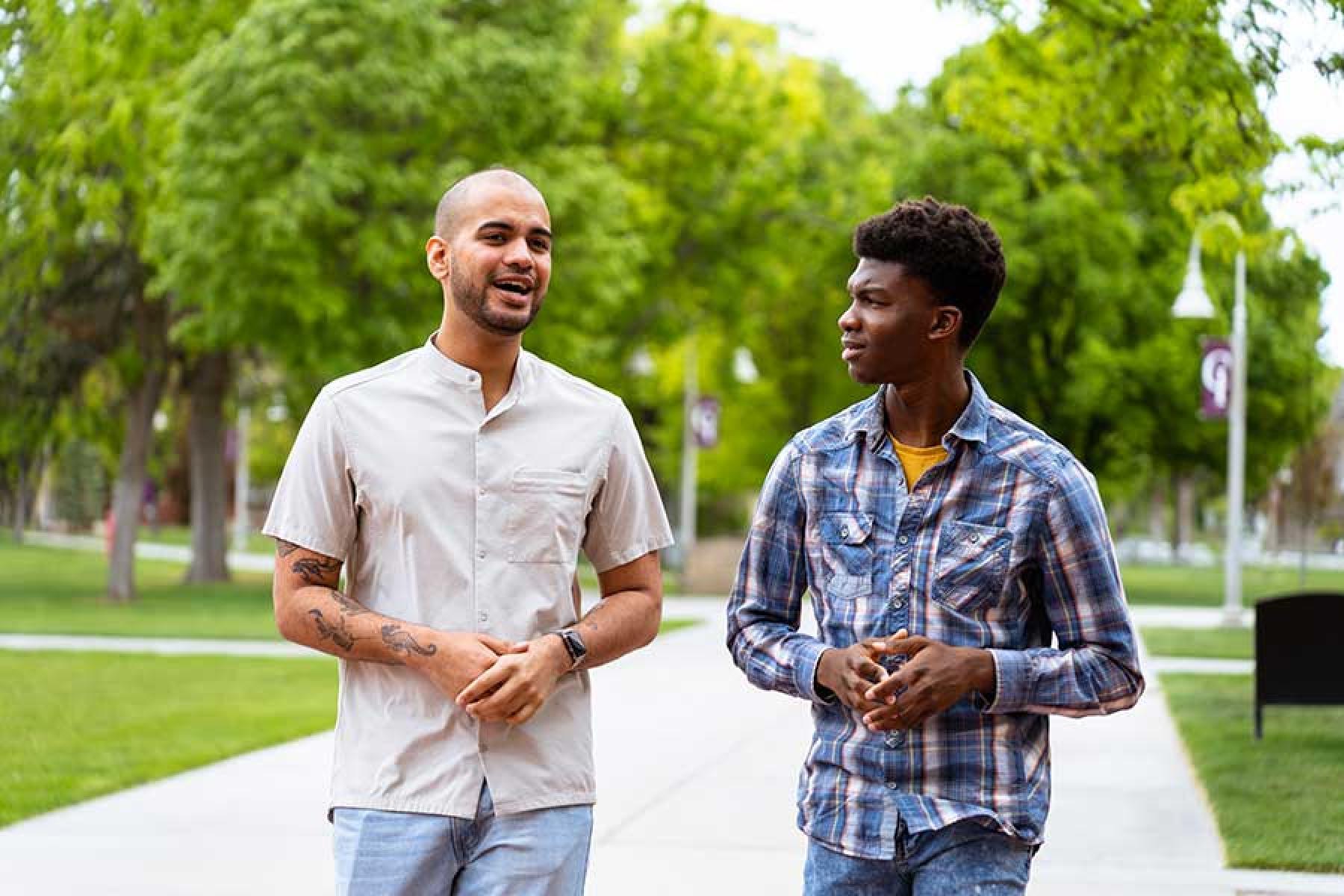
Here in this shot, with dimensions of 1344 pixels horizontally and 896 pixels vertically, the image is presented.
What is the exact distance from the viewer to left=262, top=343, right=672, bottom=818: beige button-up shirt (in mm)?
3617

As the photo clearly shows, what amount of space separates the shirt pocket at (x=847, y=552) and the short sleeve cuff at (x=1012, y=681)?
0.85ft

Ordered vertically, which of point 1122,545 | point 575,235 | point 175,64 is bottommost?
point 1122,545

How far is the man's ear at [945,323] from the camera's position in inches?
139

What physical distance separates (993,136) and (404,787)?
896 cm

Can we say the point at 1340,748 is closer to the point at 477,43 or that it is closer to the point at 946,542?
the point at 946,542

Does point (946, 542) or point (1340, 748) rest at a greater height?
point (946, 542)

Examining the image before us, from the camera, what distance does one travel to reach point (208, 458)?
33625 mm

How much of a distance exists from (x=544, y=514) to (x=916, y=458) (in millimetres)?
667

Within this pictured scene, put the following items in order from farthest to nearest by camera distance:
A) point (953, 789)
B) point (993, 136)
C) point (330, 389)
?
point (993, 136) → point (330, 389) → point (953, 789)

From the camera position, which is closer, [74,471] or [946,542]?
[946,542]

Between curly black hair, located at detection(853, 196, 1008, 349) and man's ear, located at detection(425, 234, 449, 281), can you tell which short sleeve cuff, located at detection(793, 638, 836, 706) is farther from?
man's ear, located at detection(425, 234, 449, 281)

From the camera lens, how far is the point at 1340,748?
13000 mm

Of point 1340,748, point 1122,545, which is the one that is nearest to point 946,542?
point 1340,748

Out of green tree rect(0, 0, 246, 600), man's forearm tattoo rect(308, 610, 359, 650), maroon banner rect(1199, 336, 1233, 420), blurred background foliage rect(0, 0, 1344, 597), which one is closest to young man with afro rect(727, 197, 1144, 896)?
man's forearm tattoo rect(308, 610, 359, 650)
